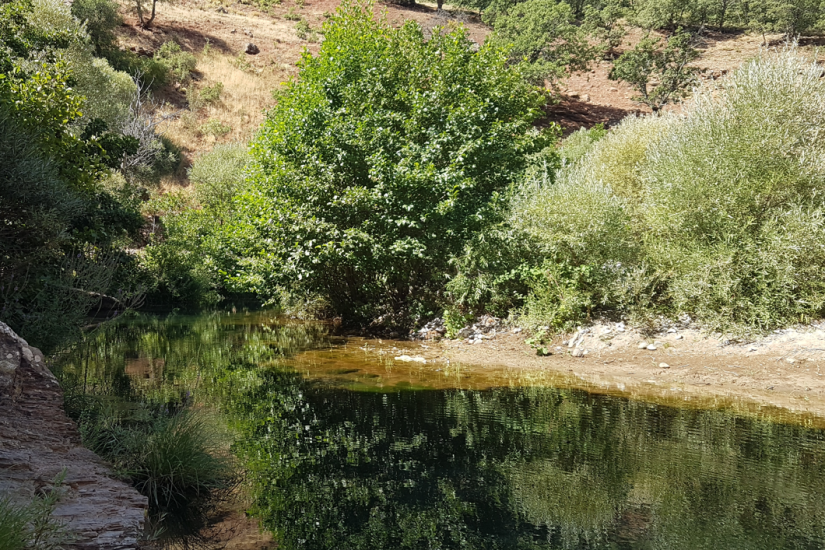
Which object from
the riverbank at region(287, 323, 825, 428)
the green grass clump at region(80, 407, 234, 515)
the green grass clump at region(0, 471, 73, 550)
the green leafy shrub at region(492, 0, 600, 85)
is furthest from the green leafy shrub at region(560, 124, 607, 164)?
the green grass clump at region(0, 471, 73, 550)

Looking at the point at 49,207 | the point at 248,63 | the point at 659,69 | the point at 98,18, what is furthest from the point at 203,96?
the point at 49,207

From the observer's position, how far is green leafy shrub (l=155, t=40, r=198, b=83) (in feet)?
172

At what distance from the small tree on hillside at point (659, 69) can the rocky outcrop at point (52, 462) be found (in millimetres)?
53937

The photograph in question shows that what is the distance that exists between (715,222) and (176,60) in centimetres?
5257

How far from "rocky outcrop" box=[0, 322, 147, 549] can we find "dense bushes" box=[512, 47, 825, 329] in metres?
11.8

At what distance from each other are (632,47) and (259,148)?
5880 centimetres

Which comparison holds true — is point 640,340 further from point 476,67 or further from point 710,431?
point 476,67

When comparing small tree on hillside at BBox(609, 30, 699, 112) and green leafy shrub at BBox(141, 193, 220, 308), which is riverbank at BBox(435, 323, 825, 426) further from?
small tree on hillside at BBox(609, 30, 699, 112)

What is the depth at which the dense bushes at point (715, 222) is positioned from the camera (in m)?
13.0

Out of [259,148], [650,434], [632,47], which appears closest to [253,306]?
[259,148]

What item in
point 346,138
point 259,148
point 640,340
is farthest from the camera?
point 259,148

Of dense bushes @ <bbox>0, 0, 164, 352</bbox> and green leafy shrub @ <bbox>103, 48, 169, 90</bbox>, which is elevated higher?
green leafy shrub @ <bbox>103, 48, 169, 90</bbox>

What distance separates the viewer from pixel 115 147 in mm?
14633

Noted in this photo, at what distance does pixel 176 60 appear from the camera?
5269cm
